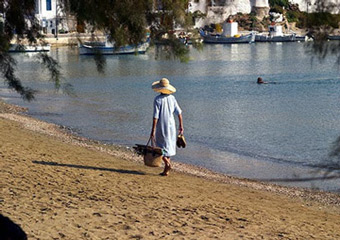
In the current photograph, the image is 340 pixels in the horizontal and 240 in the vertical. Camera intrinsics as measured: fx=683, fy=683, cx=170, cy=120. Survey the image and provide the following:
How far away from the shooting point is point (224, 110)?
27797mm

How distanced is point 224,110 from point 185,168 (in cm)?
1302

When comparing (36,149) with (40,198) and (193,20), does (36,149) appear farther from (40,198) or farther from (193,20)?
(193,20)

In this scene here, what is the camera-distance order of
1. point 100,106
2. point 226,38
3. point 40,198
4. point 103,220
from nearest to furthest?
point 103,220 → point 40,198 → point 100,106 → point 226,38

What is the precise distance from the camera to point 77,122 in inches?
929

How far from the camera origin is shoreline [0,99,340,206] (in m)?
12.8

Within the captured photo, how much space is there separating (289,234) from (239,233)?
73 cm

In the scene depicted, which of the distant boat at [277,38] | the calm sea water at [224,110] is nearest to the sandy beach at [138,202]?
the calm sea water at [224,110]

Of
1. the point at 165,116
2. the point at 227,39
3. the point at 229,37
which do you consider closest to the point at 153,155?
the point at 165,116

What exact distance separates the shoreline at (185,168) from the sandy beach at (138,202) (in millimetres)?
42

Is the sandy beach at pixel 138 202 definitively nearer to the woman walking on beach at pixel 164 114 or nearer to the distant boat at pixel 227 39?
the woman walking on beach at pixel 164 114

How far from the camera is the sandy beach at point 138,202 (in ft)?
26.9

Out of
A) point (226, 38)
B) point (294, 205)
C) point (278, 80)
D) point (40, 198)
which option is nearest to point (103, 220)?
point (40, 198)

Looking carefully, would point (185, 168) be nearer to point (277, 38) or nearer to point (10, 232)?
point (10, 232)

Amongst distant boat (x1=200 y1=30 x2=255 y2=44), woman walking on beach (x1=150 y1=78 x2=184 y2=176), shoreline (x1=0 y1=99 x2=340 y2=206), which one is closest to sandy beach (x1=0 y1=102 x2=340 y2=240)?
shoreline (x1=0 y1=99 x2=340 y2=206)
